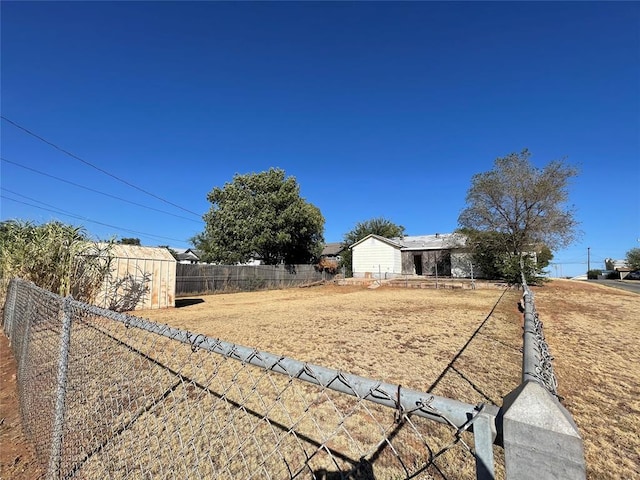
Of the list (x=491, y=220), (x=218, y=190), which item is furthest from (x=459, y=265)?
(x=218, y=190)

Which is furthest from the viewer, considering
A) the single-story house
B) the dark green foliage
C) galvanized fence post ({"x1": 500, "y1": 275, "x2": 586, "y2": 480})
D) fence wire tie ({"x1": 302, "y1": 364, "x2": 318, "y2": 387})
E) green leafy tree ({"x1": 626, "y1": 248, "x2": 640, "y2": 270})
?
green leafy tree ({"x1": 626, "y1": 248, "x2": 640, "y2": 270})

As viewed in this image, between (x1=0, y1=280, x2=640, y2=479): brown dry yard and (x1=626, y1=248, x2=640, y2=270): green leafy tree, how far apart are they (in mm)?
45786

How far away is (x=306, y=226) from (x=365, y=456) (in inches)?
850

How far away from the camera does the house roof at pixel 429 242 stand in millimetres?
23269

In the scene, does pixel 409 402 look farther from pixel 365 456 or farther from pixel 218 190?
pixel 218 190

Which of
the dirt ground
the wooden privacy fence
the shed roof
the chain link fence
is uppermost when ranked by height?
the shed roof

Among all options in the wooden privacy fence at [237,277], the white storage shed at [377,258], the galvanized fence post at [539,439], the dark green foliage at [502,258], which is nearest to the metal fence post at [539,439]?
the galvanized fence post at [539,439]

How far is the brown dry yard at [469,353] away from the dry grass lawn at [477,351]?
0.04 ft

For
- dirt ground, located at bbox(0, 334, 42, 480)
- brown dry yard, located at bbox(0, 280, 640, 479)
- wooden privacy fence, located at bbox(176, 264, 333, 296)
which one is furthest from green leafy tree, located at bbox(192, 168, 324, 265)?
dirt ground, located at bbox(0, 334, 42, 480)

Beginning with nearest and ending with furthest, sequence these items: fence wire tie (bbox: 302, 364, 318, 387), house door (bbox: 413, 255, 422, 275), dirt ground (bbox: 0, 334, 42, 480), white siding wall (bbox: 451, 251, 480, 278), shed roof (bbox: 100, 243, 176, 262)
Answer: fence wire tie (bbox: 302, 364, 318, 387)
dirt ground (bbox: 0, 334, 42, 480)
shed roof (bbox: 100, 243, 176, 262)
white siding wall (bbox: 451, 251, 480, 278)
house door (bbox: 413, 255, 422, 275)

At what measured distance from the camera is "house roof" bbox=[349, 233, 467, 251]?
76.3 feet

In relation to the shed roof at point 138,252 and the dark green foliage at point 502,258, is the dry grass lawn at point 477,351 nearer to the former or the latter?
the shed roof at point 138,252

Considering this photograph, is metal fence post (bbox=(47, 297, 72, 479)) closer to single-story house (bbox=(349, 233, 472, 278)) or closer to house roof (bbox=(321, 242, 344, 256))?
single-story house (bbox=(349, 233, 472, 278))

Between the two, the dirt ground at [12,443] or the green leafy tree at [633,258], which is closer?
the dirt ground at [12,443]
